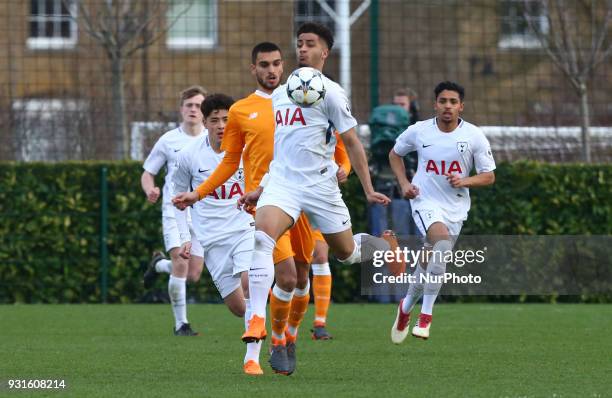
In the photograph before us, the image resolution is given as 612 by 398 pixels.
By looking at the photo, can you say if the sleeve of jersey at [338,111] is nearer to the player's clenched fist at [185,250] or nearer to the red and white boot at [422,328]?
the red and white boot at [422,328]

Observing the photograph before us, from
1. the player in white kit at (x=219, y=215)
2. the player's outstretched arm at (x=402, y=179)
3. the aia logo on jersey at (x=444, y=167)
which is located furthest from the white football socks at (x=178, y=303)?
the aia logo on jersey at (x=444, y=167)

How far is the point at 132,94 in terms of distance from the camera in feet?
55.5

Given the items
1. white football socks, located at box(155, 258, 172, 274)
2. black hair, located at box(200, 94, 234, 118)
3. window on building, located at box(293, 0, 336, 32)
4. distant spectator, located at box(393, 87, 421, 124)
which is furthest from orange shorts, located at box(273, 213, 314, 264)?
window on building, located at box(293, 0, 336, 32)

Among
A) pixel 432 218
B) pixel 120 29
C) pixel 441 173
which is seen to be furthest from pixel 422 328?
pixel 120 29

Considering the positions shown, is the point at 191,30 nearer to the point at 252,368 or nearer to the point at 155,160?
the point at 155,160

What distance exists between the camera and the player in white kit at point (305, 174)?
8.58 metres

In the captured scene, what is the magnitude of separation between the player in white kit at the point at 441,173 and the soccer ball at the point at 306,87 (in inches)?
106

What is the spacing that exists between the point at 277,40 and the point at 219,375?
11.7 meters

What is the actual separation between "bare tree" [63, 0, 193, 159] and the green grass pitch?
268 centimetres

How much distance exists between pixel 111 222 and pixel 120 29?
9.27ft

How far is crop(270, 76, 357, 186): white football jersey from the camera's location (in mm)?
8758

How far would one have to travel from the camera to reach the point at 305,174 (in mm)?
8742

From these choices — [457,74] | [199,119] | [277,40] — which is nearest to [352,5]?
[457,74]

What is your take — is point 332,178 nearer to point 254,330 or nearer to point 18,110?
point 254,330
